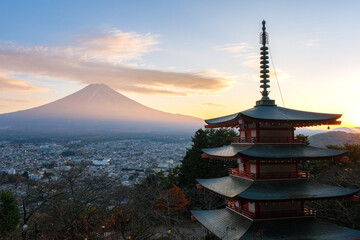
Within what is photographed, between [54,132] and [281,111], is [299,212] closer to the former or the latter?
[281,111]

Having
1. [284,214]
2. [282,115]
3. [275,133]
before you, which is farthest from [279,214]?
[282,115]

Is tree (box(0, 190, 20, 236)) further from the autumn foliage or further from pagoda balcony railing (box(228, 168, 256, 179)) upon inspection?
pagoda balcony railing (box(228, 168, 256, 179))

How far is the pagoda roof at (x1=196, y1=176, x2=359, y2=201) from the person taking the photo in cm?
1237

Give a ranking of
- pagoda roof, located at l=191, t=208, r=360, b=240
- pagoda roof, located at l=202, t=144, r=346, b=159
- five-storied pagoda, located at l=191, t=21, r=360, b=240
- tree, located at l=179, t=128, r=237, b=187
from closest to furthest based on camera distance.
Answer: pagoda roof, located at l=191, t=208, r=360, b=240 < five-storied pagoda, located at l=191, t=21, r=360, b=240 < pagoda roof, located at l=202, t=144, r=346, b=159 < tree, located at l=179, t=128, r=237, b=187

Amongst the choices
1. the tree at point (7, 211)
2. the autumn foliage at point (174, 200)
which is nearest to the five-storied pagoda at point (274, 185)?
the autumn foliage at point (174, 200)

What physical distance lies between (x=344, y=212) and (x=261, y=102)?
36.6 ft

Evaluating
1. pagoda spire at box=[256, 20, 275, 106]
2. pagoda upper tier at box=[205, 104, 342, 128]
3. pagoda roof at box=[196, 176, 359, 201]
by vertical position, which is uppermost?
pagoda spire at box=[256, 20, 275, 106]

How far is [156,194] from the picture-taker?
93.3ft

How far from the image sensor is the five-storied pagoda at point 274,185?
12.4m

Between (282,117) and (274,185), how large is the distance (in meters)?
2.93

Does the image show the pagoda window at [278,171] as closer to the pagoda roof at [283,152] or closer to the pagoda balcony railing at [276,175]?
the pagoda balcony railing at [276,175]

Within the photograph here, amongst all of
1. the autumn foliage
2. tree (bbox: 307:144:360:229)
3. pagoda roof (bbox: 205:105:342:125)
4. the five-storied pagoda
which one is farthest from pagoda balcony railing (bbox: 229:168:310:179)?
the autumn foliage

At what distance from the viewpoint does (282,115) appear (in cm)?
1383

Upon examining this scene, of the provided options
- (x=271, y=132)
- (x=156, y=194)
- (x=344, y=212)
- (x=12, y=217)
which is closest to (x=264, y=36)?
(x=271, y=132)
